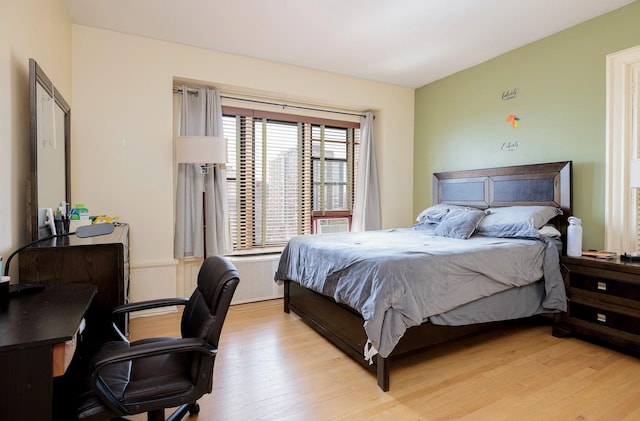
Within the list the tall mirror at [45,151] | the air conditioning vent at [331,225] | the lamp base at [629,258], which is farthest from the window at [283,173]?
the lamp base at [629,258]

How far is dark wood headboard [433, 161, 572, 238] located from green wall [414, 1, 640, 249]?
0.39ft

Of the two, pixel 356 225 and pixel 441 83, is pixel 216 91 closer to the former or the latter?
pixel 356 225

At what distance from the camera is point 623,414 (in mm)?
1876

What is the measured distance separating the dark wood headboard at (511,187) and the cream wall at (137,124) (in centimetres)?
254

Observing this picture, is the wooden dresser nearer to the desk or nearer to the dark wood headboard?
the desk

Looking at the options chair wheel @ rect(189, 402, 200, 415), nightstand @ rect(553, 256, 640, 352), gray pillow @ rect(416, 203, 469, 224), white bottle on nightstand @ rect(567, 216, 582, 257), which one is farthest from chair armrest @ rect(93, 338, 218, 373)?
gray pillow @ rect(416, 203, 469, 224)

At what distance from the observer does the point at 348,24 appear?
3143 millimetres

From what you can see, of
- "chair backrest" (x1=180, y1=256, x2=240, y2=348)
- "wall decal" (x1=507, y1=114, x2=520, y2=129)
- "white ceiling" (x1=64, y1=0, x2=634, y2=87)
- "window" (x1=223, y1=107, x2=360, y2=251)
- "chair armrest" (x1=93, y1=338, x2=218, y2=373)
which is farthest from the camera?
"window" (x1=223, y1=107, x2=360, y2=251)

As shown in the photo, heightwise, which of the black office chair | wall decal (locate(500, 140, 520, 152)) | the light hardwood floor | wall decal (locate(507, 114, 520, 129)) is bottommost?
the light hardwood floor

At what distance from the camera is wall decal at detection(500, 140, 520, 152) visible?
3705 mm

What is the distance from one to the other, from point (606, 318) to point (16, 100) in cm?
419

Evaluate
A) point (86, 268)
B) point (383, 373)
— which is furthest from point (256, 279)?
point (86, 268)

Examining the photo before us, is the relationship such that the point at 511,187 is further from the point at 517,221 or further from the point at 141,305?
the point at 141,305

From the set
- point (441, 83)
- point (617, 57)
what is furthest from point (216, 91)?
point (617, 57)
